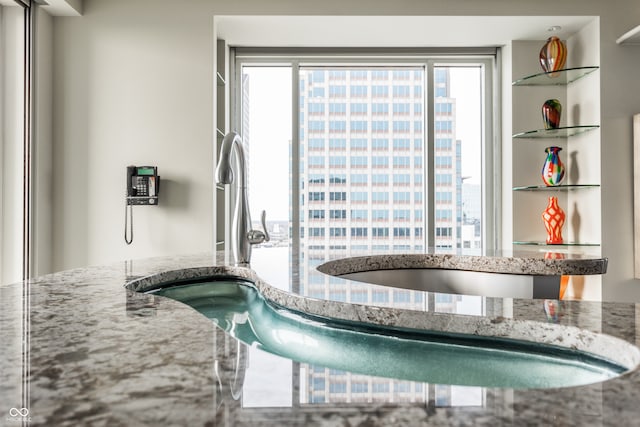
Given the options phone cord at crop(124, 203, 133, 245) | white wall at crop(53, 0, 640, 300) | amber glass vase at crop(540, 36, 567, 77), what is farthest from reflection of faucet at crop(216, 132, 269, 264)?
amber glass vase at crop(540, 36, 567, 77)

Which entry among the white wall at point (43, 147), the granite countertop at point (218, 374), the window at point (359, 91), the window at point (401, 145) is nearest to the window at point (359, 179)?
the window at point (401, 145)

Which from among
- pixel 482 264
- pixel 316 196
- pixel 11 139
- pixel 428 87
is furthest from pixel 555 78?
Result: pixel 11 139

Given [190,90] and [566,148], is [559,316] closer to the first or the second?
[190,90]

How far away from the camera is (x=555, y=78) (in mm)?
3578

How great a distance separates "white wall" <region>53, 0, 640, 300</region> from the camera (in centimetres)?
337

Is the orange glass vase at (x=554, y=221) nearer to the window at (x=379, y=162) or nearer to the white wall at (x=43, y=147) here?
the window at (x=379, y=162)

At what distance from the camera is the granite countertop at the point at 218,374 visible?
0.38m

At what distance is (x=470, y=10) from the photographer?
3334 mm

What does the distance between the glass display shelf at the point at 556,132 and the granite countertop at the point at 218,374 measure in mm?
3001

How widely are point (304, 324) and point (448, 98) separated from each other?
11.9 feet

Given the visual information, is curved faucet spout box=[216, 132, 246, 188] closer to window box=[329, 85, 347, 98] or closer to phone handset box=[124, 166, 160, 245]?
phone handset box=[124, 166, 160, 245]

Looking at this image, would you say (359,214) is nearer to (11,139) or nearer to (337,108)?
(337,108)

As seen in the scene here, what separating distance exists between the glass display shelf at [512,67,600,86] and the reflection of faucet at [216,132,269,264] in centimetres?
276

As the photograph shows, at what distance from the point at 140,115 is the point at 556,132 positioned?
2998 mm
